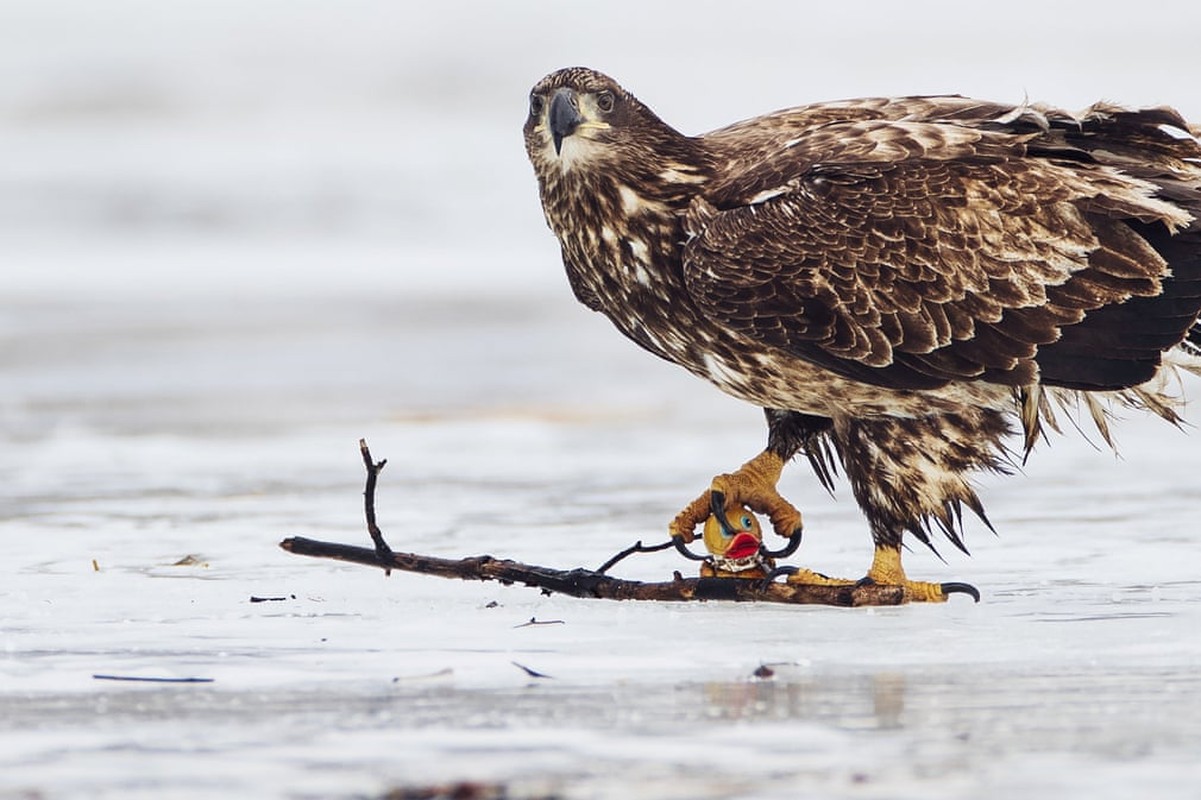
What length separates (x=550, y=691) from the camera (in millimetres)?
4723

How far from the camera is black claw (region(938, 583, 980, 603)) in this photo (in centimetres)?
611

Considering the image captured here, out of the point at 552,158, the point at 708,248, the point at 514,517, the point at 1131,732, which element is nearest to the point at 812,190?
the point at 708,248

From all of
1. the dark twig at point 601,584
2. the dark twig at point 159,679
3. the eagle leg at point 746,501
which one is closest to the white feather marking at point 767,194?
the eagle leg at point 746,501

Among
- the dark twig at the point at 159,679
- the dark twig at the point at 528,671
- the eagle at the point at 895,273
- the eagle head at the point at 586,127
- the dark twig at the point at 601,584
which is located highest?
the eagle head at the point at 586,127

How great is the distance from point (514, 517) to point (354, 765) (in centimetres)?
377

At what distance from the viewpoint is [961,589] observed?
20.2 feet

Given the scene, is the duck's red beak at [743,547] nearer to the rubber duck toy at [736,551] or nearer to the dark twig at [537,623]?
the rubber duck toy at [736,551]

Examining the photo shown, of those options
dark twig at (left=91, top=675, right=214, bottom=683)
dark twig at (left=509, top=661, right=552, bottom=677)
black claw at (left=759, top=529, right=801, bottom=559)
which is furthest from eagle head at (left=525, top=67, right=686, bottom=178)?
dark twig at (left=91, top=675, right=214, bottom=683)

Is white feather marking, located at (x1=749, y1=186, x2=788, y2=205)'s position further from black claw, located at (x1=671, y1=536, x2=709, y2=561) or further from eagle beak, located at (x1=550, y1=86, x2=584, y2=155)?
black claw, located at (x1=671, y1=536, x2=709, y2=561)

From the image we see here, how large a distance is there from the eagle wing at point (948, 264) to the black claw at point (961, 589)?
64 cm

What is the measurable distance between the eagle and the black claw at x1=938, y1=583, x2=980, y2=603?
61 mm

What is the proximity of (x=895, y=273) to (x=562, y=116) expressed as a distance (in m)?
1.11

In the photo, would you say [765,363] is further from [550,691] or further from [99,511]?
[99,511]

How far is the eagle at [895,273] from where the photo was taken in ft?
21.2
